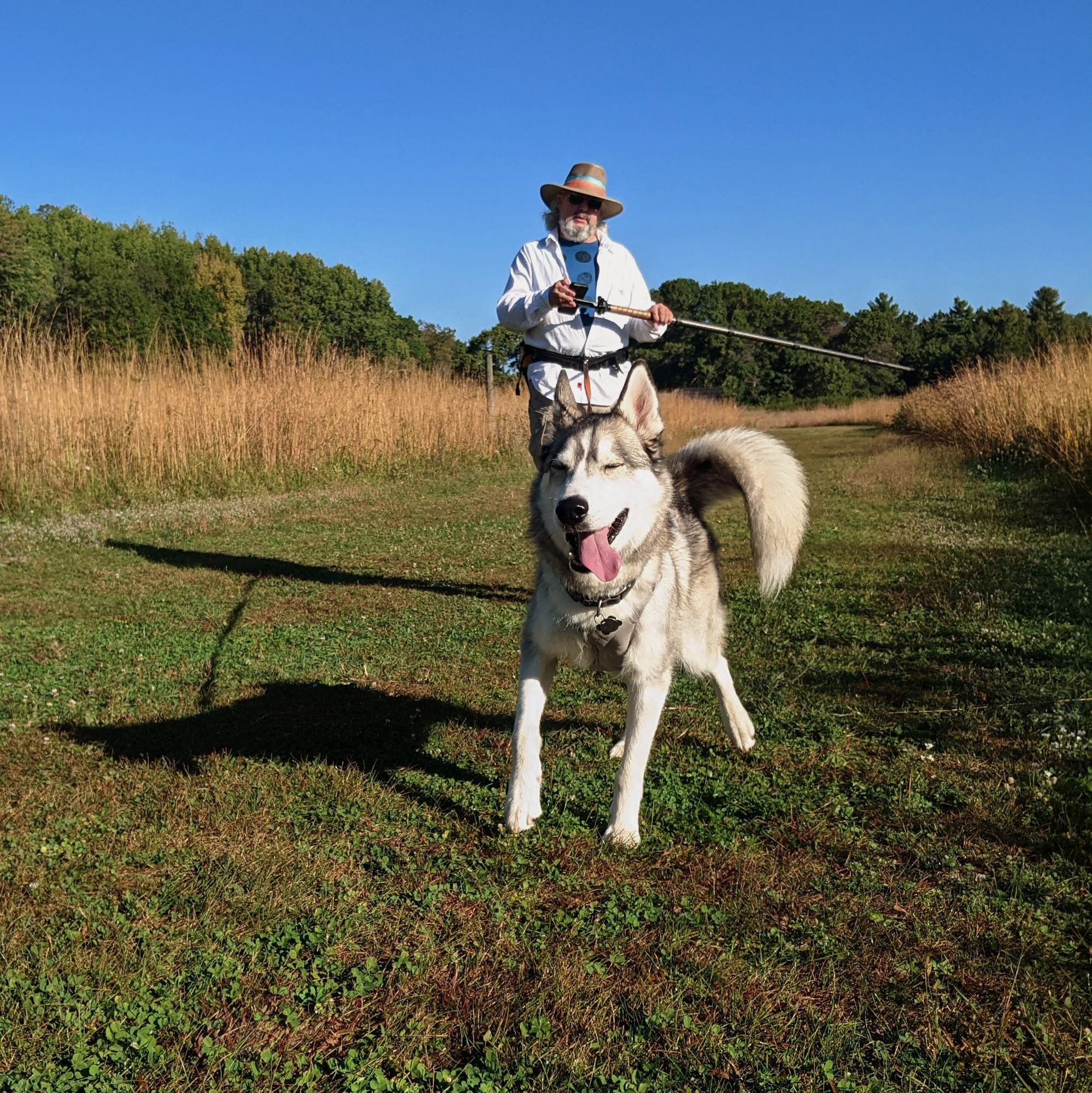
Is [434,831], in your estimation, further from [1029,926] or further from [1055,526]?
[1055,526]

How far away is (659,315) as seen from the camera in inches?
207

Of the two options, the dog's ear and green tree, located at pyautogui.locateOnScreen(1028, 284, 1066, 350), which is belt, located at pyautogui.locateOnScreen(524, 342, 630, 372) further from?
green tree, located at pyautogui.locateOnScreen(1028, 284, 1066, 350)

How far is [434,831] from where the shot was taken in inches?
129

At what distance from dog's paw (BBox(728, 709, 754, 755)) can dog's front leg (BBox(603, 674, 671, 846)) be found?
95 centimetres

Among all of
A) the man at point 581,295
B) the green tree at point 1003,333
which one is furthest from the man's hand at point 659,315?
the green tree at point 1003,333

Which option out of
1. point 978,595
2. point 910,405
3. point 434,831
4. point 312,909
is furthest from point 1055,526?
point 910,405

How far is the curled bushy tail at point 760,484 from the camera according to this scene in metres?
4.19

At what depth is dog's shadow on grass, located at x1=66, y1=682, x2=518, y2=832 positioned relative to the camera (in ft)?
12.2

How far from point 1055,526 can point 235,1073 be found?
33.4 ft

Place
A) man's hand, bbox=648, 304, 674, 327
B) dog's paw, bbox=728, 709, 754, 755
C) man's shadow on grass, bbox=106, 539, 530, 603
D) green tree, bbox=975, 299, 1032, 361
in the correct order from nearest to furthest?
dog's paw, bbox=728, 709, 754, 755
man's hand, bbox=648, 304, 674, 327
man's shadow on grass, bbox=106, 539, 530, 603
green tree, bbox=975, 299, 1032, 361

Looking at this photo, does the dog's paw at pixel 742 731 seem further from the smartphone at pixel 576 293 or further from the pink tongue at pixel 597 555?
the smartphone at pixel 576 293

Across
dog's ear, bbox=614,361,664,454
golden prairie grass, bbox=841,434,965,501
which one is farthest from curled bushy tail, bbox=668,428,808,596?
golden prairie grass, bbox=841,434,965,501

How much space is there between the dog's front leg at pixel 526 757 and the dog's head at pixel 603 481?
0.45 metres

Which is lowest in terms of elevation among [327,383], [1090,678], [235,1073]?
[235,1073]
